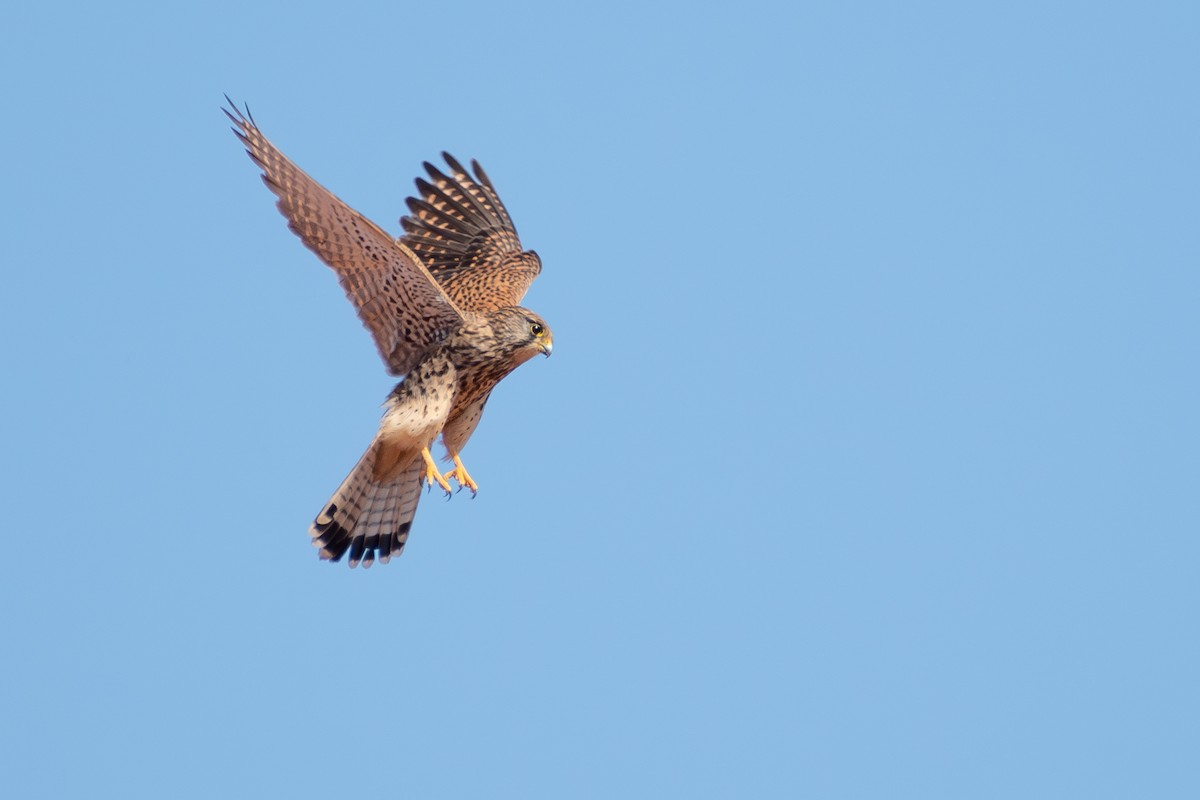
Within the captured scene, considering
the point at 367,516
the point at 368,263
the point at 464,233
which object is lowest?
the point at 367,516

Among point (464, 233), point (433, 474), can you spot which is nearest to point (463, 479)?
point (433, 474)

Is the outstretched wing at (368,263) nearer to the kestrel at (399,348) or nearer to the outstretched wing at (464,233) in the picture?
the kestrel at (399,348)

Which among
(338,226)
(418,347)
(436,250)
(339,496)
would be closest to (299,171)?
(338,226)

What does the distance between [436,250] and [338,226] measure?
2.48 metres

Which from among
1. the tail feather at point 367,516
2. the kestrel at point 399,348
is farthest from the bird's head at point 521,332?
the tail feather at point 367,516

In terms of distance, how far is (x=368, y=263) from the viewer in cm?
782

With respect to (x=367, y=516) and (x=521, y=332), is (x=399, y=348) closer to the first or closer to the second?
(x=521, y=332)

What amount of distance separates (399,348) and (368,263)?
0.60 m

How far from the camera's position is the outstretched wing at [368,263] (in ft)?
24.2

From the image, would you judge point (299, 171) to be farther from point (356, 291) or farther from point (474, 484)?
point (474, 484)

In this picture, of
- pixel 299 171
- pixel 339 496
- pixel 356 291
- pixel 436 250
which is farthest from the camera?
pixel 436 250

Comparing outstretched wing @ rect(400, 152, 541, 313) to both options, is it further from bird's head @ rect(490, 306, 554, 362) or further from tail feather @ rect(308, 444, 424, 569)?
tail feather @ rect(308, 444, 424, 569)

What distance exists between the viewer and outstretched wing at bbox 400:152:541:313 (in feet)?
32.3

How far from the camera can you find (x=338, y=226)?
24.9 feet
